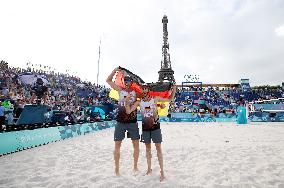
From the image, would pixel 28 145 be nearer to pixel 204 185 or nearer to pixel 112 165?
pixel 112 165

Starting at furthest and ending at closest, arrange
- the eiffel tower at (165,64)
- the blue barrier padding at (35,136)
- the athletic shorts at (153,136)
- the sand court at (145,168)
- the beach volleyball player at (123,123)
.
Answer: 1. the eiffel tower at (165,64)
2. the blue barrier padding at (35,136)
3. the beach volleyball player at (123,123)
4. the athletic shorts at (153,136)
5. the sand court at (145,168)

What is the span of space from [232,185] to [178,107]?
43.6 metres

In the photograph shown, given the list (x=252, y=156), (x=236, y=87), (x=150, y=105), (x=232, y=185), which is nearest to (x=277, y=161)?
(x=252, y=156)

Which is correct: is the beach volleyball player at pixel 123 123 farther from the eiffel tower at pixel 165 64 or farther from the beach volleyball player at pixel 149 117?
the eiffel tower at pixel 165 64

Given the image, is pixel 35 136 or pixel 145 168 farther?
pixel 35 136

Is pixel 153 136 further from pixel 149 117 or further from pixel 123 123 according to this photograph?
pixel 123 123

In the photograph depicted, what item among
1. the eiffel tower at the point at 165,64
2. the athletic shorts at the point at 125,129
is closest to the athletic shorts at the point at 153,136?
the athletic shorts at the point at 125,129

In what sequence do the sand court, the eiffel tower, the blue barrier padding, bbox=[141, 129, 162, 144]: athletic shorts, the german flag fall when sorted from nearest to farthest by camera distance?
the sand court → bbox=[141, 129, 162, 144]: athletic shorts → the german flag → the blue barrier padding → the eiffel tower

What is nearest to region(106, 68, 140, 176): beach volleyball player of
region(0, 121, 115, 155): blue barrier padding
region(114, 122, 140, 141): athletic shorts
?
region(114, 122, 140, 141): athletic shorts

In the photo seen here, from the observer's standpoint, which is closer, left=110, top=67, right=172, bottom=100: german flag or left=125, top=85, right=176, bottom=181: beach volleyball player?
left=125, top=85, right=176, bottom=181: beach volleyball player

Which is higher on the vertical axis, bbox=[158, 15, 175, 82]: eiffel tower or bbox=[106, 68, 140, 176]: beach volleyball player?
bbox=[158, 15, 175, 82]: eiffel tower

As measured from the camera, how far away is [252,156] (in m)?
8.88

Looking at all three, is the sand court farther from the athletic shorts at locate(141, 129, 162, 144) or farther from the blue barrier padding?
the athletic shorts at locate(141, 129, 162, 144)

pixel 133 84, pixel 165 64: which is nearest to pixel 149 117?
pixel 133 84
